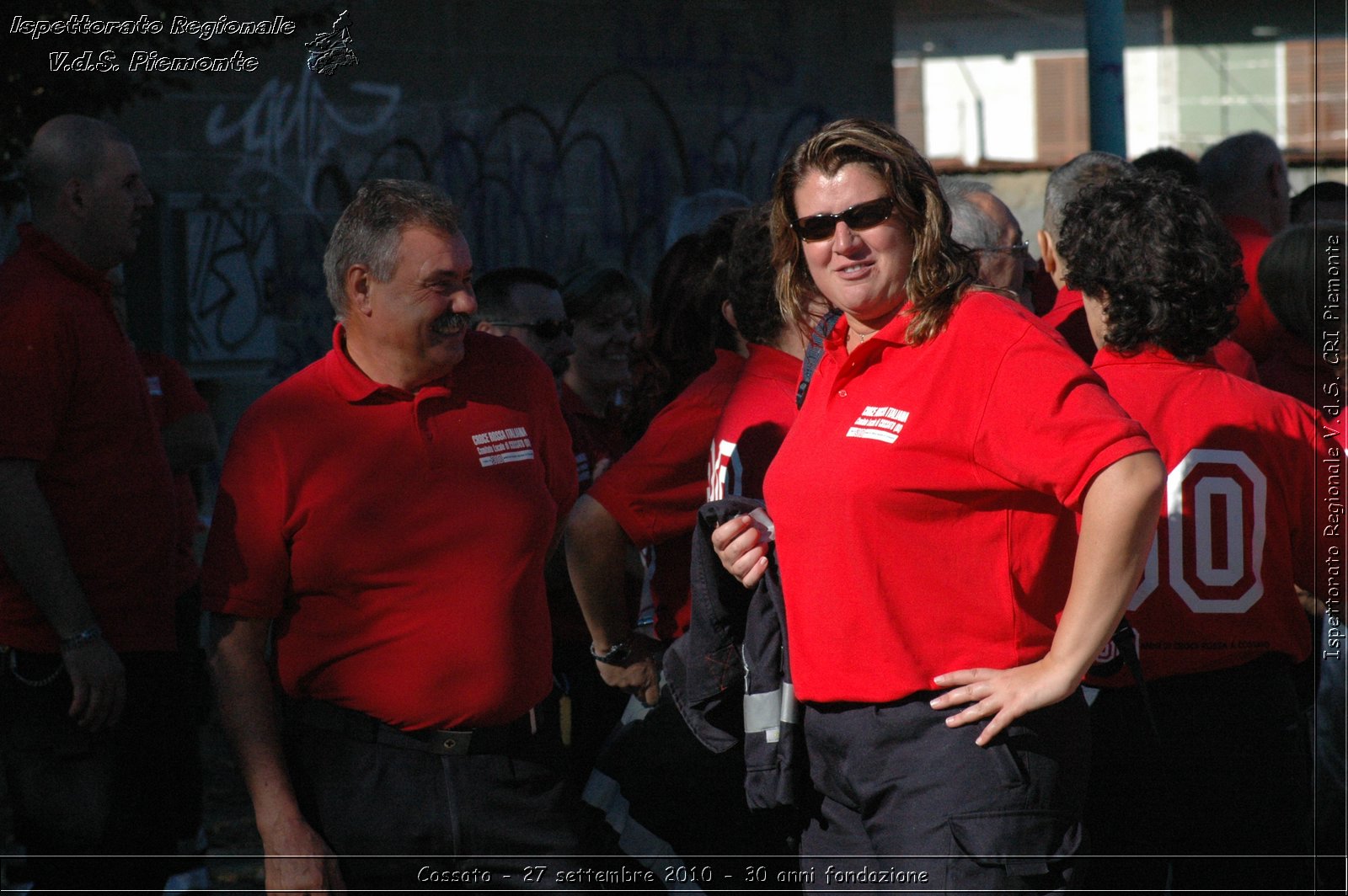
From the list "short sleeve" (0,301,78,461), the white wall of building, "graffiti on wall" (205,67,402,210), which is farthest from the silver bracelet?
the white wall of building

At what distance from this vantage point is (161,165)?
680 centimetres

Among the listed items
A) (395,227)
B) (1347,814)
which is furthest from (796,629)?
(1347,814)

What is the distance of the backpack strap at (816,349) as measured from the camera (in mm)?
2865

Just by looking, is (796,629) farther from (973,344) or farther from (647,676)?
(647,676)

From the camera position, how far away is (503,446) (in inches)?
125

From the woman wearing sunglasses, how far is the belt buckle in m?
0.77

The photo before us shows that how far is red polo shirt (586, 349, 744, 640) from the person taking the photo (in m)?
3.35

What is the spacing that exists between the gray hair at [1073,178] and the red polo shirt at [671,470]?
4.49ft

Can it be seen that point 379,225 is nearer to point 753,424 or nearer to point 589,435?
point 753,424

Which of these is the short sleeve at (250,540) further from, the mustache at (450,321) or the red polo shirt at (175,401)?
the red polo shirt at (175,401)

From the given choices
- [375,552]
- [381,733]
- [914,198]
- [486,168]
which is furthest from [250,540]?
[486,168]

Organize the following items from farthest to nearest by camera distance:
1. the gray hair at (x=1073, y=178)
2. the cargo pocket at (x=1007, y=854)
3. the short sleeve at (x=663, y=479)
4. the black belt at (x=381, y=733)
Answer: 1. the gray hair at (x=1073, y=178)
2. the short sleeve at (x=663, y=479)
3. the black belt at (x=381, y=733)
4. the cargo pocket at (x=1007, y=854)

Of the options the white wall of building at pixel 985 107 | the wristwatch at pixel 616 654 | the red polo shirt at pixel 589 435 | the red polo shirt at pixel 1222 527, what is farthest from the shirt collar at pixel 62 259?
the white wall of building at pixel 985 107

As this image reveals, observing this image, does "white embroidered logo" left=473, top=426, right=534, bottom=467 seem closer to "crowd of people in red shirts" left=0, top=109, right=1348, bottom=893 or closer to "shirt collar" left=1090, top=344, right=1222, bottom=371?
"crowd of people in red shirts" left=0, top=109, right=1348, bottom=893
